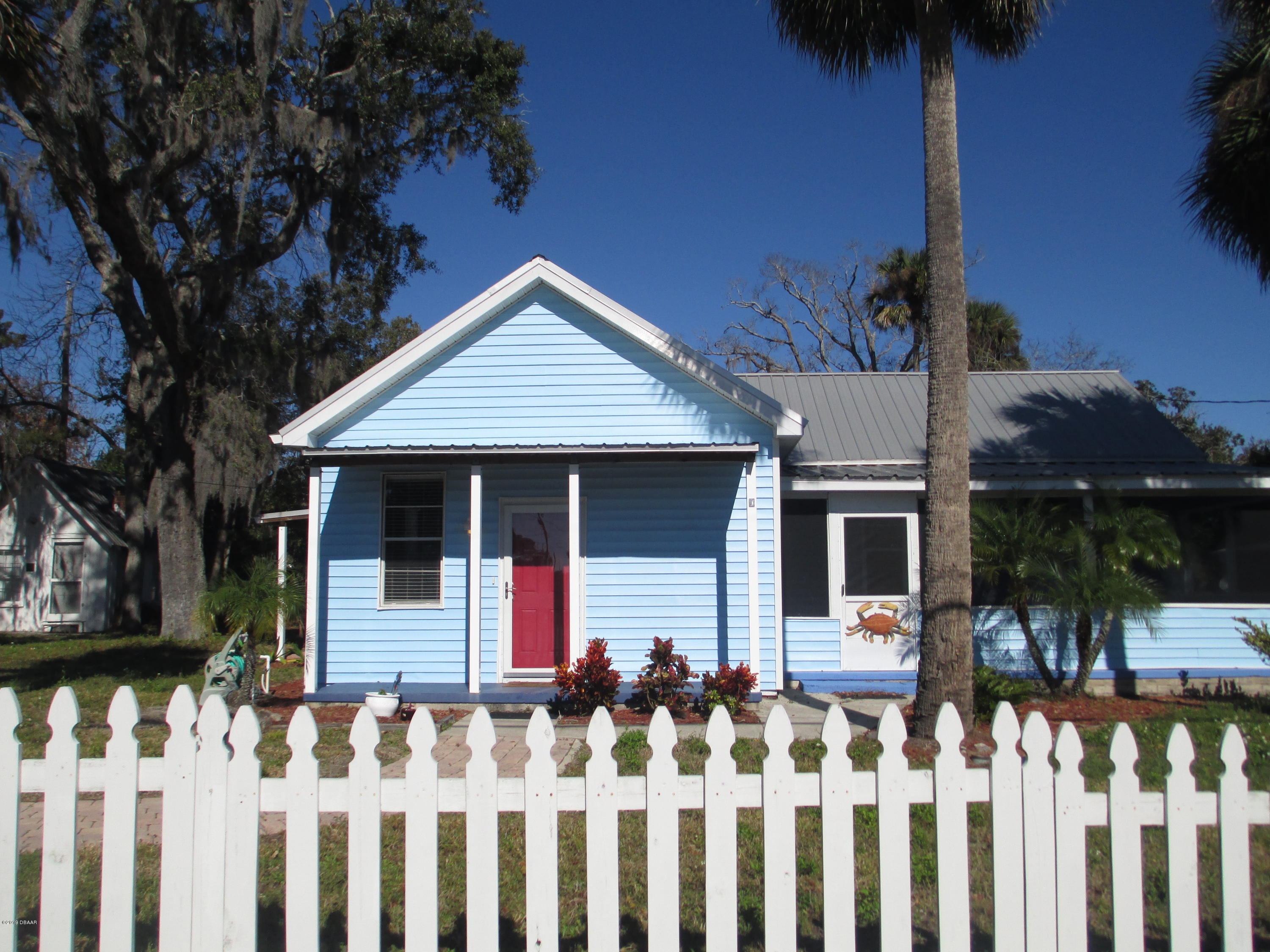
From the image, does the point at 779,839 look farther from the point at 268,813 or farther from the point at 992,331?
the point at 992,331

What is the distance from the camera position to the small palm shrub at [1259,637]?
9.38m

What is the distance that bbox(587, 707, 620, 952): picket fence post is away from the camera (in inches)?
114

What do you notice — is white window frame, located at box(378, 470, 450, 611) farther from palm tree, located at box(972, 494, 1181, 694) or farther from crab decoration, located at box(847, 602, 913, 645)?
palm tree, located at box(972, 494, 1181, 694)

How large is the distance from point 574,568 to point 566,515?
1.35m

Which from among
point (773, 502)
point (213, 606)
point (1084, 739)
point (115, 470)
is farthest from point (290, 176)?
point (115, 470)

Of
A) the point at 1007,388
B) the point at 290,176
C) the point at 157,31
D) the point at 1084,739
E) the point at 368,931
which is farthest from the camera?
the point at 290,176

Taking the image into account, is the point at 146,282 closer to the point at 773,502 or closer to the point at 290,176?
the point at 290,176

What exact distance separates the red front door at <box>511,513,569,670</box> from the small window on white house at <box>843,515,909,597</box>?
373cm

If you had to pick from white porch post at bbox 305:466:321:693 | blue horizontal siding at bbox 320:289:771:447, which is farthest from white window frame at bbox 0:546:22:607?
blue horizontal siding at bbox 320:289:771:447

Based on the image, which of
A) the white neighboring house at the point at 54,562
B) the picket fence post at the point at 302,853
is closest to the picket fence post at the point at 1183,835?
the picket fence post at the point at 302,853

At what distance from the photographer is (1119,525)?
9.85 meters

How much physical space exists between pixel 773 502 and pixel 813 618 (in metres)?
1.94

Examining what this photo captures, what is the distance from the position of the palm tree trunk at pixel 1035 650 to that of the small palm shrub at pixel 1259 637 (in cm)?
Answer: 202

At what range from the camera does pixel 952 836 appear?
292 centimetres
